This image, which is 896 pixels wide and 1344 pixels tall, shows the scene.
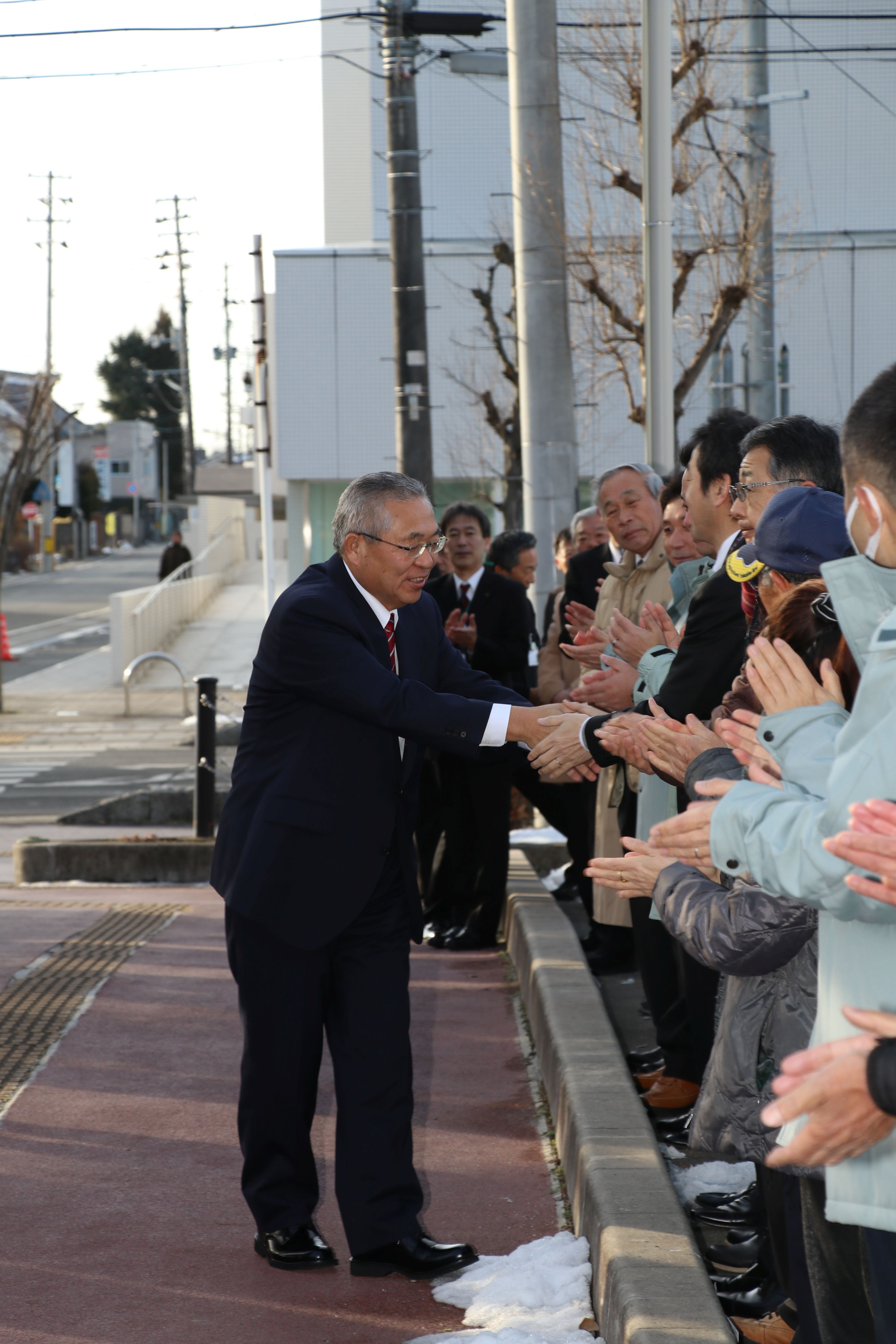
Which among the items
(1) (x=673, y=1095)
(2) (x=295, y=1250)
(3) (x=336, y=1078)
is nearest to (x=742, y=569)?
(3) (x=336, y=1078)

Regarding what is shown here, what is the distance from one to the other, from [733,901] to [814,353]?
26077 millimetres

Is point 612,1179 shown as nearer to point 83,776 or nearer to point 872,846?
point 872,846

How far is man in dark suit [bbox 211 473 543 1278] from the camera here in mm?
3936

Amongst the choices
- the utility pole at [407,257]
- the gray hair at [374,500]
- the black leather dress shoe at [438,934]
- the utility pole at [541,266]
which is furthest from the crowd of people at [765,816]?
the utility pole at [407,257]

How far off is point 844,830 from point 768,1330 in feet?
6.43

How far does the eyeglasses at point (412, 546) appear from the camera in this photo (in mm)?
4066

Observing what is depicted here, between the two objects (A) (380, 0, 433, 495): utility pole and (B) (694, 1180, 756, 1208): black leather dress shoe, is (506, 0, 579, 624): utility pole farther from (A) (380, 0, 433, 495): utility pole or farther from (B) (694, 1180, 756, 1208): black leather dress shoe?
(B) (694, 1180, 756, 1208): black leather dress shoe

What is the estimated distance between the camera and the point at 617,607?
244 inches

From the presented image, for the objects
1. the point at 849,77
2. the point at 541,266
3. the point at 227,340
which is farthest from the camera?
the point at 227,340

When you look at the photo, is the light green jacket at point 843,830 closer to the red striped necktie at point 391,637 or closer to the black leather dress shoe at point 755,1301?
the black leather dress shoe at point 755,1301

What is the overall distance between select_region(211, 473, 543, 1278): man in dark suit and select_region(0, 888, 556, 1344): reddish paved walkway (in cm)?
21

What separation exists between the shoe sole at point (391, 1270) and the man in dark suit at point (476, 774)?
12.1 ft

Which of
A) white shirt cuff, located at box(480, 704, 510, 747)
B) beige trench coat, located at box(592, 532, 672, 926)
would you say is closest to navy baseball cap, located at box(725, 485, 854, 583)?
white shirt cuff, located at box(480, 704, 510, 747)

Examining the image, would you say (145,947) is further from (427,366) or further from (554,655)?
(427,366)
